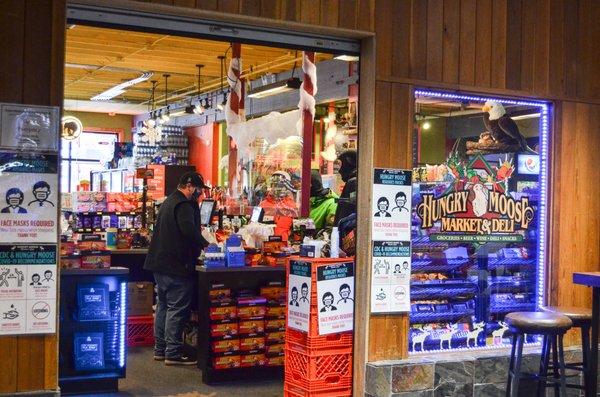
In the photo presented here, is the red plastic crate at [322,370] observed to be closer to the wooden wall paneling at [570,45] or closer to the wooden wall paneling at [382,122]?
the wooden wall paneling at [382,122]

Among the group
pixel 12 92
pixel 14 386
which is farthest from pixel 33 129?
pixel 14 386

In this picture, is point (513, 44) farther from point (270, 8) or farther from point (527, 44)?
point (270, 8)

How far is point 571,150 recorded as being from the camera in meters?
6.23

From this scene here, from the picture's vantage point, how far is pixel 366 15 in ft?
17.7

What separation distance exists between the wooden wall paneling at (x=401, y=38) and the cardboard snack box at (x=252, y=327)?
2671 millimetres

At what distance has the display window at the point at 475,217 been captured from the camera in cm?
577

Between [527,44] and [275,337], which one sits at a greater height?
[527,44]

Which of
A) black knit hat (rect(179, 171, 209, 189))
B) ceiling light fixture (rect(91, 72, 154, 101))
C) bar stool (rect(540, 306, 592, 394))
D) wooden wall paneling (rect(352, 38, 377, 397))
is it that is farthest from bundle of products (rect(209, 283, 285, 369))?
ceiling light fixture (rect(91, 72, 154, 101))

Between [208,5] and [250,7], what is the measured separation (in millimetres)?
281

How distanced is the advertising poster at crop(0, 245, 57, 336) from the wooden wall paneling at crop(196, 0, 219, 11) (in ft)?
5.49

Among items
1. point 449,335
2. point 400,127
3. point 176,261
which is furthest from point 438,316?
point 176,261

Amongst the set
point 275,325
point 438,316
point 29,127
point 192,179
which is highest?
point 29,127

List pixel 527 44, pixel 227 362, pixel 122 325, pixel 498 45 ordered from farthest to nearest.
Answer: pixel 227 362, pixel 122 325, pixel 527 44, pixel 498 45

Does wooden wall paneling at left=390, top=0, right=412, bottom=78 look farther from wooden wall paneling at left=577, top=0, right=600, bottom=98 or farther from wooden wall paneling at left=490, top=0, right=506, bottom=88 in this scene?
wooden wall paneling at left=577, top=0, right=600, bottom=98
